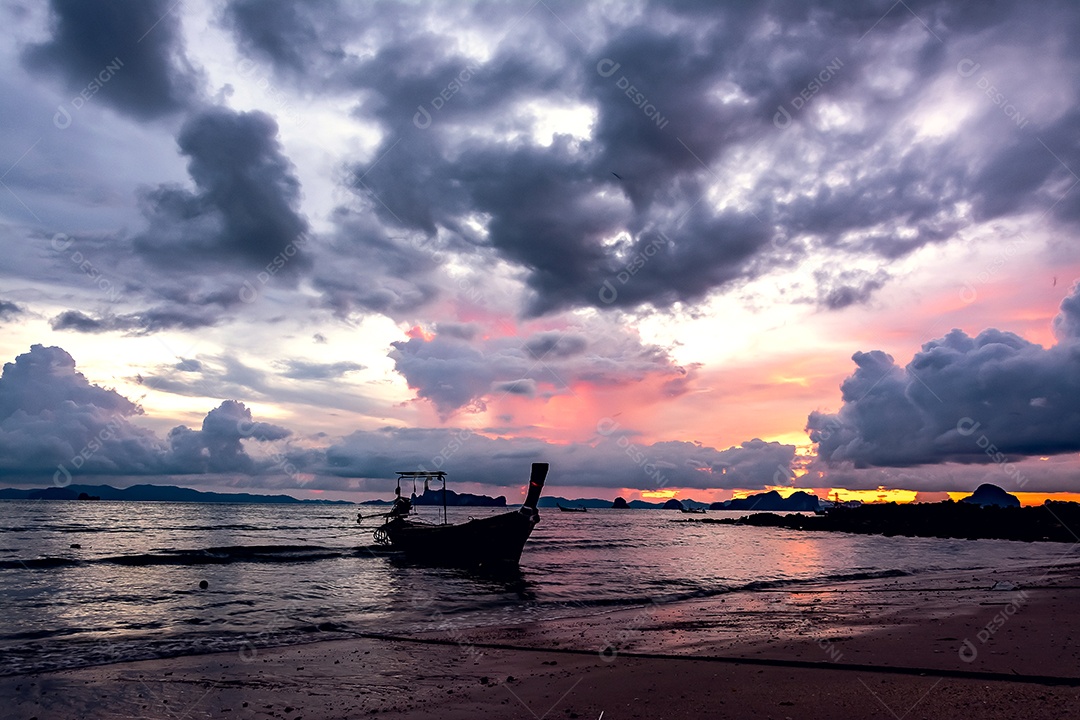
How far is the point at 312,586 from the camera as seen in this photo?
24.8m

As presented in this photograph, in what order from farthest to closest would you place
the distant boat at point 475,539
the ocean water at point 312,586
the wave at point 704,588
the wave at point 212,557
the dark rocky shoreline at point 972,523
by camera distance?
the dark rocky shoreline at point 972,523, the wave at point 212,557, the distant boat at point 475,539, the wave at point 704,588, the ocean water at point 312,586

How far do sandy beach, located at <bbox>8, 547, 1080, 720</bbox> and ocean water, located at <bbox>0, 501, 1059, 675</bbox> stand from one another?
7.79ft

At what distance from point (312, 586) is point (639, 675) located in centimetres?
1933

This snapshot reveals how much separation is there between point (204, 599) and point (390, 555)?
17.8 m

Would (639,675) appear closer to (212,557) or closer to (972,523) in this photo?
(212,557)

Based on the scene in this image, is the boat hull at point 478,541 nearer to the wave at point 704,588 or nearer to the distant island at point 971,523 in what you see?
the wave at point 704,588

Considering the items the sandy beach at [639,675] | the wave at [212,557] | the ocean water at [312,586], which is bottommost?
the wave at [212,557]

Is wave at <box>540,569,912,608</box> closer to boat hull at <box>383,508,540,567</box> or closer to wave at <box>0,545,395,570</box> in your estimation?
boat hull at <box>383,508,540,567</box>

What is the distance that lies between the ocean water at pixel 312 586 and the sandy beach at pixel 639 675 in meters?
2.37

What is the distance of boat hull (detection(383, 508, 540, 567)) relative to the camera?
2959 centimetres

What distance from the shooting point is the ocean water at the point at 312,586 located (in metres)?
14.9

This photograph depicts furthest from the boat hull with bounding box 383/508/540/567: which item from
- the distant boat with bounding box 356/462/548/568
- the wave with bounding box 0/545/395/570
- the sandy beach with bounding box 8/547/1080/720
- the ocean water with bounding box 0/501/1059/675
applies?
the sandy beach with bounding box 8/547/1080/720

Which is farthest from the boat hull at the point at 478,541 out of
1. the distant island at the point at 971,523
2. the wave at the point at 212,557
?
the distant island at the point at 971,523

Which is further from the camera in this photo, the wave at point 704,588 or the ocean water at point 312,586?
the wave at point 704,588
